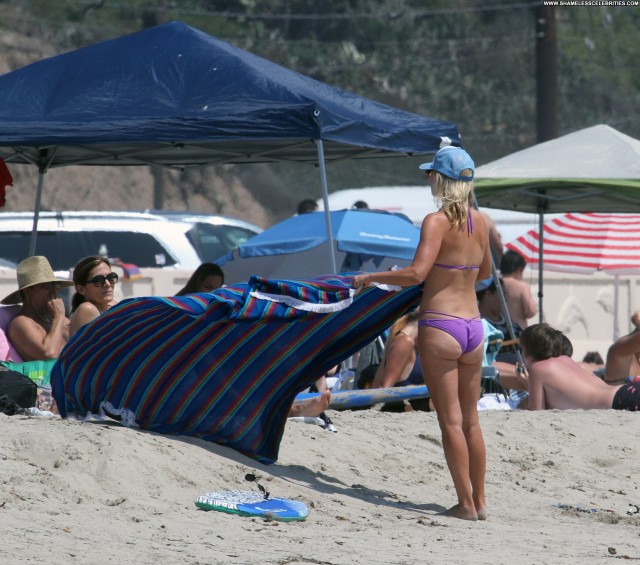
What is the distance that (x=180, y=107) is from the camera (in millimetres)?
8742

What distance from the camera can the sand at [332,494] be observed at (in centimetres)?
472

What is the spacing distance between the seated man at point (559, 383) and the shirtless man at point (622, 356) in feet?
1.09

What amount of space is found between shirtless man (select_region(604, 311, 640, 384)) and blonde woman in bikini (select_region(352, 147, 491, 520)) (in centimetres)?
349

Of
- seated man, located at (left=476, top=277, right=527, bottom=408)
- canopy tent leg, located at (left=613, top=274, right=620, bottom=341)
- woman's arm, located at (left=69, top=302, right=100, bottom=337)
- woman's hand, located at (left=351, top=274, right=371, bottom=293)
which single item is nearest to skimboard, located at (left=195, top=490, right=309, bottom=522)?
woman's hand, located at (left=351, top=274, right=371, bottom=293)

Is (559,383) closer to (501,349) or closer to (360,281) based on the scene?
(501,349)

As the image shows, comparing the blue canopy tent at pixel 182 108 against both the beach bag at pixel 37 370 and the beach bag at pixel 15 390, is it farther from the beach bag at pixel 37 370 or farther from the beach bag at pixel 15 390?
the beach bag at pixel 15 390

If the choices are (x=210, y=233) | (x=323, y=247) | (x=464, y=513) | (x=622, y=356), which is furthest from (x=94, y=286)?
(x=210, y=233)

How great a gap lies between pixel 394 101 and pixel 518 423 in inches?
1261

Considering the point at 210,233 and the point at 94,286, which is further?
the point at 210,233

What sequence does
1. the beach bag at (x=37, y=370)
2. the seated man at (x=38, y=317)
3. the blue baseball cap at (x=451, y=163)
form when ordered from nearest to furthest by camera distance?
the blue baseball cap at (x=451, y=163) → the beach bag at (x=37, y=370) → the seated man at (x=38, y=317)

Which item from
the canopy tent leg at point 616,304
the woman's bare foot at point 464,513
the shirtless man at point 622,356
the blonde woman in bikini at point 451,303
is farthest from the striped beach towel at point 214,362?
the canopy tent leg at point 616,304

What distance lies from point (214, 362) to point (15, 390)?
4.00 feet

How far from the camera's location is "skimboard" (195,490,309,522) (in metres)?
5.38

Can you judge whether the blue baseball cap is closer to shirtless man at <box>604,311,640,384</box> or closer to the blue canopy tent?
the blue canopy tent
